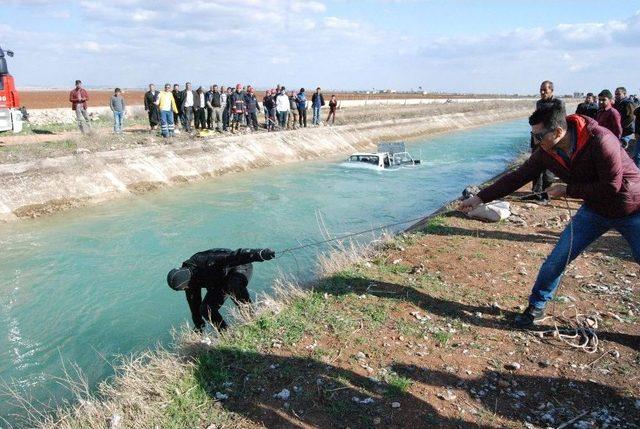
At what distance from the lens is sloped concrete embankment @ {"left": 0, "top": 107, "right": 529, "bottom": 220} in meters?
12.7

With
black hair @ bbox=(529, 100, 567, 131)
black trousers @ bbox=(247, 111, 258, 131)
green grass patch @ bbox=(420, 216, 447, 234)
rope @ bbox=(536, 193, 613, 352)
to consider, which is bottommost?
rope @ bbox=(536, 193, 613, 352)

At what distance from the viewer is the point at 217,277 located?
4.98m

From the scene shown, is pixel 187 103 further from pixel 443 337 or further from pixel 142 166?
pixel 443 337

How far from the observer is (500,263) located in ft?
21.0

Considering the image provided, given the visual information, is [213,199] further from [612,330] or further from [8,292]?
[612,330]

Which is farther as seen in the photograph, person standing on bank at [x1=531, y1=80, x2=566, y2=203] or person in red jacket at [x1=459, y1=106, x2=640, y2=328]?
person standing on bank at [x1=531, y1=80, x2=566, y2=203]

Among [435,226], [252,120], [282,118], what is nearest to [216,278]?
[435,226]

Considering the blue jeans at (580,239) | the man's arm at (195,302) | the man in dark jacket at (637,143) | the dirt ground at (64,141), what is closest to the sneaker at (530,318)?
the blue jeans at (580,239)

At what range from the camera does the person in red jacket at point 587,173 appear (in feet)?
12.4

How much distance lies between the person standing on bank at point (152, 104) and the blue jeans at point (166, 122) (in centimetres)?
87

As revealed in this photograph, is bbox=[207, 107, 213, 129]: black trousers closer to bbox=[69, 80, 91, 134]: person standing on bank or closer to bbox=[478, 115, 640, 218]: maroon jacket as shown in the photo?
bbox=[69, 80, 91, 134]: person standing on bank

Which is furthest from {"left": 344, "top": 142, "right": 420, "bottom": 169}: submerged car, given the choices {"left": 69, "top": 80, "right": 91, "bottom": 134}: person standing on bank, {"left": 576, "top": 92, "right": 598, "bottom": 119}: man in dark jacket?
{"left": 69, "top": 80, "right": 91, "bottom": 134}: person standing on bank

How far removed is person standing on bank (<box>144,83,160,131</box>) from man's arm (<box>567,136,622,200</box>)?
17.3m

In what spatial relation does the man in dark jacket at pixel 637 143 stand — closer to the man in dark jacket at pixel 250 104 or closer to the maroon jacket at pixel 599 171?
the maroon jacket at pixel 599 171
